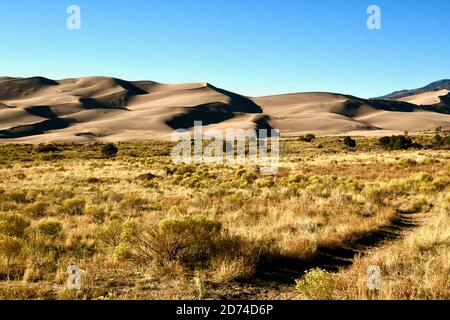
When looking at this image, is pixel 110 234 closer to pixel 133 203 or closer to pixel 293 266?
pixel 293 266

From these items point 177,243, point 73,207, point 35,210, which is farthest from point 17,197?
point 177,243

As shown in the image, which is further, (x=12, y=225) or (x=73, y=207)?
(x=73, y=207)

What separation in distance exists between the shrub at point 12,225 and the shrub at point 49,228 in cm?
49

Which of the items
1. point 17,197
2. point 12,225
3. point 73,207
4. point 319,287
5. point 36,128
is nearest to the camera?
point 319,287

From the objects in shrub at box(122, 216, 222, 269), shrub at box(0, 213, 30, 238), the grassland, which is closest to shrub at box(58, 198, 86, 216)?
the grassland

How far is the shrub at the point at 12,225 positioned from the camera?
10046 mm

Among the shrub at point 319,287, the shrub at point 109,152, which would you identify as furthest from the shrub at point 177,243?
the shrub at point 109,152

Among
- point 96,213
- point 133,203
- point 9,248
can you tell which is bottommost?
point 133,203

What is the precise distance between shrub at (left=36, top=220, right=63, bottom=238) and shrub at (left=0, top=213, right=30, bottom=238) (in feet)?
1.61

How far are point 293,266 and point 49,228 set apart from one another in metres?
6.99

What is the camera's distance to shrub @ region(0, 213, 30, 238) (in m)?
10.0

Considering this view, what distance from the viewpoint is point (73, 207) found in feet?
52.6

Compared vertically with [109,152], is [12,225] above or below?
below
